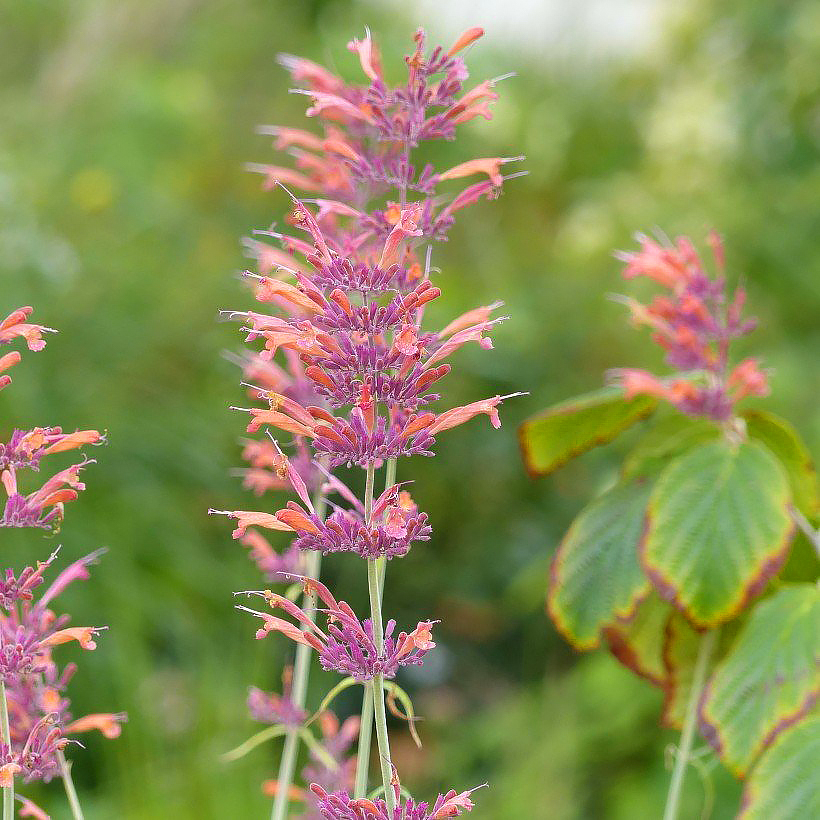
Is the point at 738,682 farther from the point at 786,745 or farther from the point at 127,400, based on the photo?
the point at 127,400

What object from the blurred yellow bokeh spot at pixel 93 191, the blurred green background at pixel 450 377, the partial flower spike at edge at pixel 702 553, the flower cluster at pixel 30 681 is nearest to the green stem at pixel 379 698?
the flower cluster at pixel 30 681

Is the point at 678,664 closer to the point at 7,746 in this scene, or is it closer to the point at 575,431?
the point at 575,431

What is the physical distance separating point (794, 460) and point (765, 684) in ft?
1.17

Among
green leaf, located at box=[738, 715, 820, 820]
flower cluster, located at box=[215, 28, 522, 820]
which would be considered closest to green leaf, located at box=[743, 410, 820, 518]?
green leaf, located at box=[738, 715, 820, 820]

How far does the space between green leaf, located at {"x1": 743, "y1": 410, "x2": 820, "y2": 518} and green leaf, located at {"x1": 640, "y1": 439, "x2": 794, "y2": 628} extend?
0.40 feet

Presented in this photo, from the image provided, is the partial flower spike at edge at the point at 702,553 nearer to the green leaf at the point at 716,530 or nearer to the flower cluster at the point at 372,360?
the green leaf at the point at 716,530

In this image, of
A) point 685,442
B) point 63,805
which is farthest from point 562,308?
point 685,442

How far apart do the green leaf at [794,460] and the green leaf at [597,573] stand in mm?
213

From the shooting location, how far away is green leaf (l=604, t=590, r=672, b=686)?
54.3 inches

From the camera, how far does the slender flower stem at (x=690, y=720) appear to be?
117cm

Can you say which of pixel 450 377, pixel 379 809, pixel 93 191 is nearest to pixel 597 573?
pixel 379 809

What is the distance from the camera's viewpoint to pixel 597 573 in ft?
4.32

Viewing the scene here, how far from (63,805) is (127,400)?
1.59 m

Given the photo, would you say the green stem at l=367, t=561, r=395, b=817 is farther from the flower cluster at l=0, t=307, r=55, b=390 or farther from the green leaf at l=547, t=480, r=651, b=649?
the green leaf at l=547, t=480, r=651, b=649
